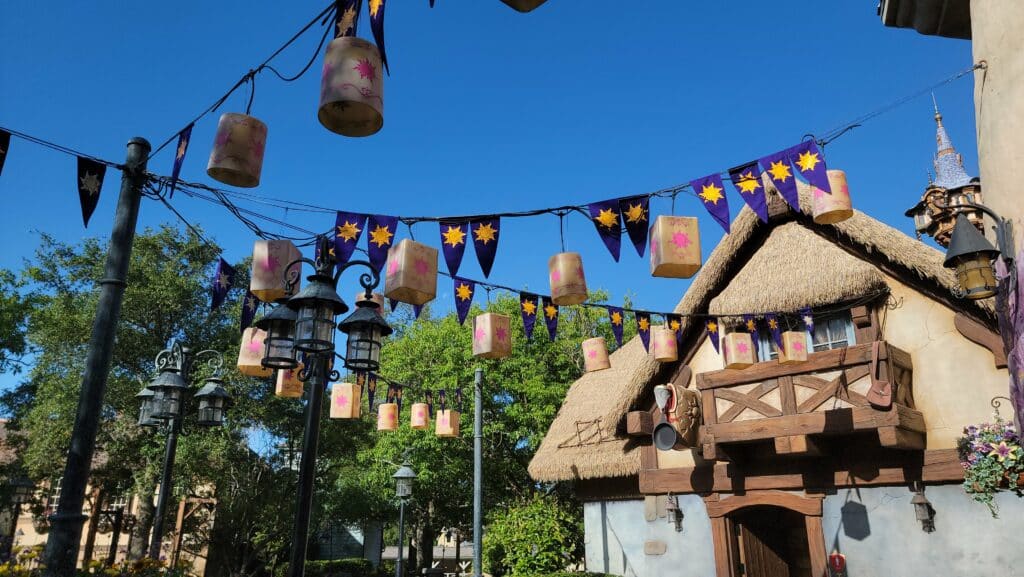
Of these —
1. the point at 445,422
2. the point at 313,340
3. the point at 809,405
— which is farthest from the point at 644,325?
the point at 313,340

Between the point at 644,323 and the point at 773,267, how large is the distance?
289cm

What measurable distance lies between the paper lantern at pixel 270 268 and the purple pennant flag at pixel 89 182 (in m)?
1.36

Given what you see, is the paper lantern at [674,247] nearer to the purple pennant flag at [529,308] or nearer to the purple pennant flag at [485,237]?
the purple pennant flag at [485,237]

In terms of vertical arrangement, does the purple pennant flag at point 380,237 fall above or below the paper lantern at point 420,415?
above

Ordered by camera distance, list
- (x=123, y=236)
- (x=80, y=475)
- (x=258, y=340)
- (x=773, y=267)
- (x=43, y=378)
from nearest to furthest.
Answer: (x=80, y=475) < (x=123, y=236) < (x=258, y=340) < (x=773, y=267) < (x=43, y=378)

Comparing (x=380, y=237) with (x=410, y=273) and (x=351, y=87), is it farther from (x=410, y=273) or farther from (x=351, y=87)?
(x=351, y=87)

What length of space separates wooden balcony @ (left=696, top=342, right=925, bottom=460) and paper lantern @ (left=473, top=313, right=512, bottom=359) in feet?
15.7

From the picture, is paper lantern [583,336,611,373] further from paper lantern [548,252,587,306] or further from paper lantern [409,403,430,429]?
paper lantern [548,252,587,306]

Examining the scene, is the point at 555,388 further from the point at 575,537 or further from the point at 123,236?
the point at 123,236

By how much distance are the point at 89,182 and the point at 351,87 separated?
114 inches

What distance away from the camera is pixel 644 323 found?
10438 mm

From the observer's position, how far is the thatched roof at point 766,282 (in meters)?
10.2

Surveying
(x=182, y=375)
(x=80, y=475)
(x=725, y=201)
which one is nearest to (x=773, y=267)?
(x=725, y=201)

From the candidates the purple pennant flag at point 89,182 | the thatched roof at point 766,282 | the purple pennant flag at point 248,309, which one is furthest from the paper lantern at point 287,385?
the thatched roof at point 766,282
